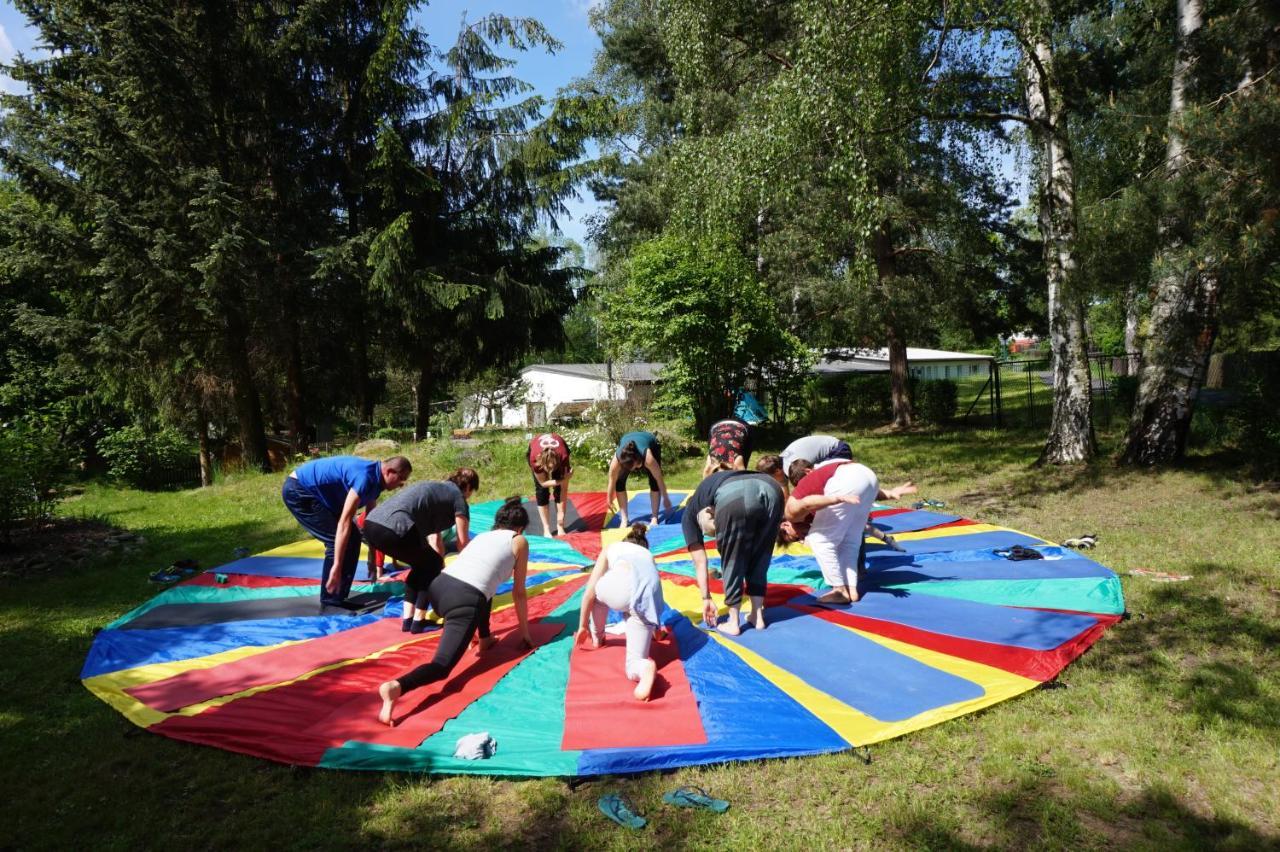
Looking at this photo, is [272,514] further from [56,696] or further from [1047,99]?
[1047,99]

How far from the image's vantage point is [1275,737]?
11.4ft

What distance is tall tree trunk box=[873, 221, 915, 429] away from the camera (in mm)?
16953

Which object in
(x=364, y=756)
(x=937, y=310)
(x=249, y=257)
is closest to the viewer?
(x=364, y=756)

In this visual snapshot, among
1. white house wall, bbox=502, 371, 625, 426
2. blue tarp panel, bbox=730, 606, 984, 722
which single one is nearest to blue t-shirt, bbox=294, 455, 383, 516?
blue tarp panel, bbox=730, 606, 984, 722

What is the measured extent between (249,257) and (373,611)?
11250 mm

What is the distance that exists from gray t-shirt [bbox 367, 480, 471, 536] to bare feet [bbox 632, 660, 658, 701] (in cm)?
212

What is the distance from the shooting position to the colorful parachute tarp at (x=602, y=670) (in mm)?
3652

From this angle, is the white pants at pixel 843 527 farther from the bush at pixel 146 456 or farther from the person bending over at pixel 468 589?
the bush at pixel 146 456

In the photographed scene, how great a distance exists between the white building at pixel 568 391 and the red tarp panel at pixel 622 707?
942 cm

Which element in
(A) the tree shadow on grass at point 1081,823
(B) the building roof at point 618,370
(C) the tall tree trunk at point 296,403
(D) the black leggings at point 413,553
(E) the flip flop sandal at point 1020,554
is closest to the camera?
(A) the tree shadow on grass at point 1081,823

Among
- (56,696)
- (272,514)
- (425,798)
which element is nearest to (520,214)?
(272,514)

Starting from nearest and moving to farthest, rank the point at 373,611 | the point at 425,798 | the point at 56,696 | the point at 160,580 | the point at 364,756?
the point at 425,798, the point at 364,756, the point at 56,696, the point at 373,611, the point at 160,580

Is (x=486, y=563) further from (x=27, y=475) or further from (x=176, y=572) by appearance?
(x=27, y=475)

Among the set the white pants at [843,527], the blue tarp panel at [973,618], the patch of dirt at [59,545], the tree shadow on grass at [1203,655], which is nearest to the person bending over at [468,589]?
the blue tarp panel at [973,618]
